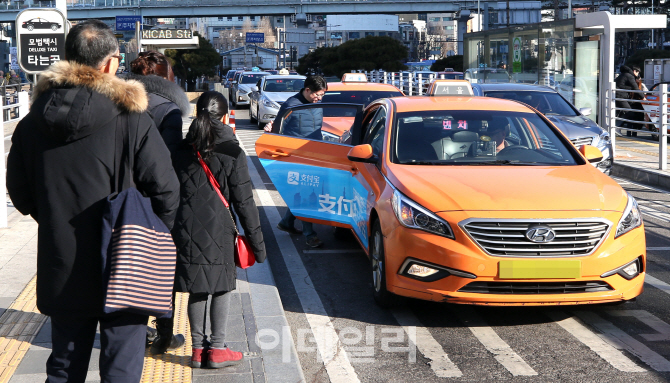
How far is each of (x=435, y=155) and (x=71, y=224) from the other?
3739mm

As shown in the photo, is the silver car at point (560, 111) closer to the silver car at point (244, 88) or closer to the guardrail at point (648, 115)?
the guardrail at point (648, 115)

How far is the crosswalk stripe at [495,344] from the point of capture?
14.6 ft

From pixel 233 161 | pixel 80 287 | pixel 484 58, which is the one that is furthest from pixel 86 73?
pixel 484 58

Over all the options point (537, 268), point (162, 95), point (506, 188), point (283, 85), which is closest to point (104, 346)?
point (162, 95)

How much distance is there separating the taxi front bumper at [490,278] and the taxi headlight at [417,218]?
0.04m

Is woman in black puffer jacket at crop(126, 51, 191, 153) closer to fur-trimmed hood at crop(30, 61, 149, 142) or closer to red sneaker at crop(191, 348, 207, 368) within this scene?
red sneaker at crop(191, 348, 207, 368)

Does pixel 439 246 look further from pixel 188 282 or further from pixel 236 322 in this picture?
pixel 188 282

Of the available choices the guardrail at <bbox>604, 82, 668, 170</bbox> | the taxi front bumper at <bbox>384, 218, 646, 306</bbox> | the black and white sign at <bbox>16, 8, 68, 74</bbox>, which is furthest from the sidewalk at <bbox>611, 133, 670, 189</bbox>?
the black and white sign at <bbox>16, 8, 68, 74</bbox>

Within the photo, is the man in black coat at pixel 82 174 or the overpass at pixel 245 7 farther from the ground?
the overpass at pixel 245 7

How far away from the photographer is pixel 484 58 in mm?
26750

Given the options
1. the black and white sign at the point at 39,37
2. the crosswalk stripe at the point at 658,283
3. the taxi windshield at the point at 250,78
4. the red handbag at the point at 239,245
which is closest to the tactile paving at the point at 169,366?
the red handbag at the point at 239,245

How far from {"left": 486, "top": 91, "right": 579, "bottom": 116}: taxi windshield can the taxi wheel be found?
305 inches

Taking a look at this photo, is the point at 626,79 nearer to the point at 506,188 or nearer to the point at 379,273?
the point at 506,188

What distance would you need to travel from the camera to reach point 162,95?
175 inches
